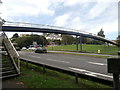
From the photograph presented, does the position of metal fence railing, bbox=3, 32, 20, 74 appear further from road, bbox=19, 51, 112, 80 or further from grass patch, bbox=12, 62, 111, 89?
road, bbox=19, 51, 112, 80

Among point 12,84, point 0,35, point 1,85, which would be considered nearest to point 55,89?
point 12,84

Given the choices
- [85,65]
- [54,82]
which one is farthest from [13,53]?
[85,65]

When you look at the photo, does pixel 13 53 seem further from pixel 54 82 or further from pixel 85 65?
pixel 85 65

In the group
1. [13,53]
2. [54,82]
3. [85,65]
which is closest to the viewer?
[54,82]

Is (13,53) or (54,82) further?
(13,53)

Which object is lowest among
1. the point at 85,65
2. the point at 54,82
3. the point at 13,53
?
the point at 85,65

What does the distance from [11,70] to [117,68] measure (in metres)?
6.36

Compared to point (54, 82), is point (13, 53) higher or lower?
higher

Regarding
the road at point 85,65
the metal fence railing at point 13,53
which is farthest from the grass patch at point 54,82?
the road at point 85,65

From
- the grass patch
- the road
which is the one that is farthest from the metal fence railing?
the road

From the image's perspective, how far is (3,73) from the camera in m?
6.93

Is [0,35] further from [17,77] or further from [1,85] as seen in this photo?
[1,85]

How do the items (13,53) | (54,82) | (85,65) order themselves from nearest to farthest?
(54,82) → (13,53) → (85,65)

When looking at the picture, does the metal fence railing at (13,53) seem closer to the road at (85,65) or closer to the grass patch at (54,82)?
the grass patch at (54,82)
